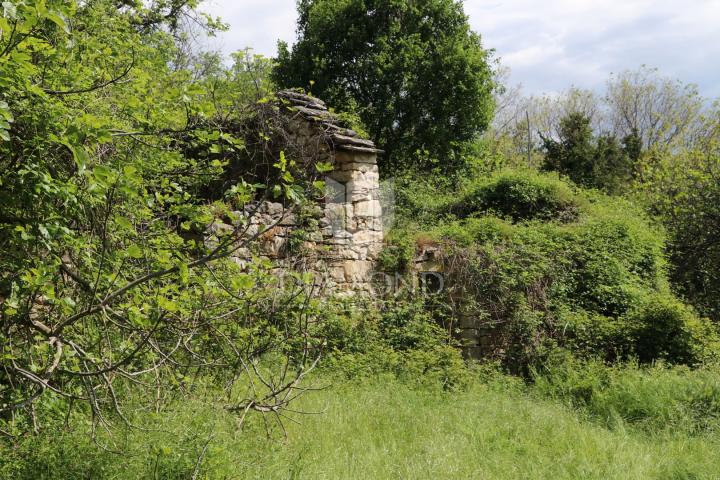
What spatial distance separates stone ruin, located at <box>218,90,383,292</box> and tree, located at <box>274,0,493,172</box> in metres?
5.02

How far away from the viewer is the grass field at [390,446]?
3.25m

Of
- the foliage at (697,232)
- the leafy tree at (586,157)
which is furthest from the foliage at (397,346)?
the leafy tree at (586,157)

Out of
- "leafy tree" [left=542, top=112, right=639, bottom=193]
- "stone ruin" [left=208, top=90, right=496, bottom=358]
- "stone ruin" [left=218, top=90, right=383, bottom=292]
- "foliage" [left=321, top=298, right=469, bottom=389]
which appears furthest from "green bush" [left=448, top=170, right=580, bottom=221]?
"leafy tree" [left=542, top=112, right=639, bottom=193]

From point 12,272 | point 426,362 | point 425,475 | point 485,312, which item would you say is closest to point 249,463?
point 425,475

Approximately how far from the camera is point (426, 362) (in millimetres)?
7137

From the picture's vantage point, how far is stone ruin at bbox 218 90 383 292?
8117 mm

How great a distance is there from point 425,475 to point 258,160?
20.2ft

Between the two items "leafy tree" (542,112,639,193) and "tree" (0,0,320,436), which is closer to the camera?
"tree" (0,0,320,436)

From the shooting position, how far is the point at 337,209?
8.55m

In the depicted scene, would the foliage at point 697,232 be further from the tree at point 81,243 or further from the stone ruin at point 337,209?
the tree at point 81,243

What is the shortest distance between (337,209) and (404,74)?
6684 millimetres

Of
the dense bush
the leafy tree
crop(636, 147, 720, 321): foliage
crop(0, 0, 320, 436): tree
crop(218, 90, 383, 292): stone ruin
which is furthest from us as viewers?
the leafy tree

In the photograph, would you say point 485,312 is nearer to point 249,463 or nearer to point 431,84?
point 249,463

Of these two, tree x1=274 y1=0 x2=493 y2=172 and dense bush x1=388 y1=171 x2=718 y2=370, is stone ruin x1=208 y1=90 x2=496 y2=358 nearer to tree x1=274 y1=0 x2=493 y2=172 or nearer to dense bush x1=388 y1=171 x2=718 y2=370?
dense bush x1=388 y1=171 x2=718 y2=370
